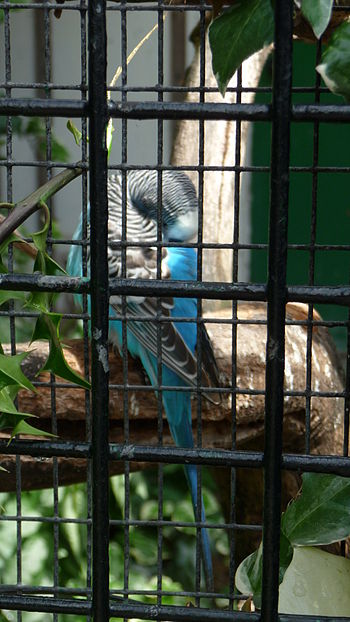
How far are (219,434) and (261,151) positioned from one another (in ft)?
5.25

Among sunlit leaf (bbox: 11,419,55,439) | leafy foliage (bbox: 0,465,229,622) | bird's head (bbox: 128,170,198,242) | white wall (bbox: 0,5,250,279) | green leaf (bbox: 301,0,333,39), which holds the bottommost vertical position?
leafy foliage (bbox: 0,465,229,622)

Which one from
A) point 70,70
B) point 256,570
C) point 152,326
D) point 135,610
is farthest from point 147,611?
point 70,70

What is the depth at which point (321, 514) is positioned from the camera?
1.72 ft

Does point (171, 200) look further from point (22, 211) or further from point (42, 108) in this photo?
point (42, 108)

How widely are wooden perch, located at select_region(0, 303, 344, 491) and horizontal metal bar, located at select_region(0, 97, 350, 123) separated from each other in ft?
2.54

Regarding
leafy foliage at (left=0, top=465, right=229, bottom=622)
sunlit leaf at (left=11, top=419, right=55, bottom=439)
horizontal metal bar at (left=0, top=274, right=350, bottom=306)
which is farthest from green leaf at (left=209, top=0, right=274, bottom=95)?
leafy foliage at (left=0, top=465, right=229, bottom=622)

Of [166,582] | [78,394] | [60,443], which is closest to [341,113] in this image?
[60,443]

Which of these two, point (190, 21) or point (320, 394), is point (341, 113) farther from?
point (190, 21)

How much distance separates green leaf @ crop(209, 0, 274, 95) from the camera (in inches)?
17.6

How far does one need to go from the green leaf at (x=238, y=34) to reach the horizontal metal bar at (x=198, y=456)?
20 cm

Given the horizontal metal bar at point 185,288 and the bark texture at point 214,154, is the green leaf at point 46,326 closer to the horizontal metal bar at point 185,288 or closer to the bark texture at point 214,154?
the horizontal metal bar at point 185,288

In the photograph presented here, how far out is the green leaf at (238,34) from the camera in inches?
17.6

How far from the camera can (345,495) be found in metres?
0.53

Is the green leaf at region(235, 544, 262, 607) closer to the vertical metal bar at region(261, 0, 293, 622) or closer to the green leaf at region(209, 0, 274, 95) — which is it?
the vertical metal bar at region(261, 0, 293, 622)
